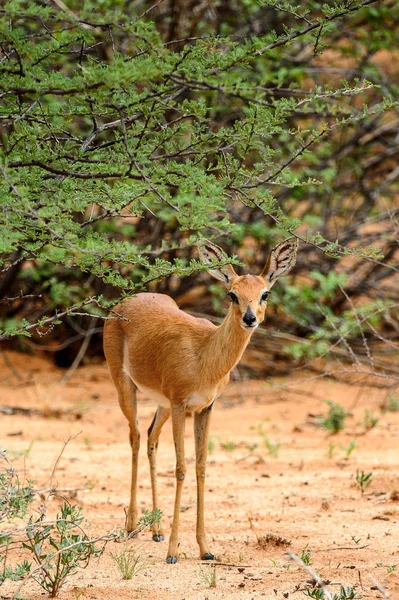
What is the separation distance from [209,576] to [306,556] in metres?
0.51

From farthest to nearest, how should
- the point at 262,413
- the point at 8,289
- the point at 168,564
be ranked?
1. the point at 8,289
2. the point at 262,413
3. the point at 168,564

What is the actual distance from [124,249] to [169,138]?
3.45 ft

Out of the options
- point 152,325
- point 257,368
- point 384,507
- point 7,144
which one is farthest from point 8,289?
point 7,144

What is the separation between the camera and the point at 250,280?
17.5 ft

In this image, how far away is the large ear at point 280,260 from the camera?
212 inches

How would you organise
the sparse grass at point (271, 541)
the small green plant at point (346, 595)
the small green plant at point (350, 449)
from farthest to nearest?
the small green plant at point (350, 449) < the sparse grass at point (271, 541) < the small green plant at point (346, 595)

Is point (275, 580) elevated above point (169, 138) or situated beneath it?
situated beneath

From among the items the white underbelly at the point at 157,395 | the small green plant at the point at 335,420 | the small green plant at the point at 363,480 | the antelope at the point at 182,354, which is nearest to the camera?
the antelope at the point at 182,354

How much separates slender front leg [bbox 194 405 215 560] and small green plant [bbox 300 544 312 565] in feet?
1.71

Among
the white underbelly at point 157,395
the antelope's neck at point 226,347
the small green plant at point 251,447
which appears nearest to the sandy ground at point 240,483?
the small green plant at point 251,447

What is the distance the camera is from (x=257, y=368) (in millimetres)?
11180

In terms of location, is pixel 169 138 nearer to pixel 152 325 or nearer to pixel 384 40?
pixel 152 325

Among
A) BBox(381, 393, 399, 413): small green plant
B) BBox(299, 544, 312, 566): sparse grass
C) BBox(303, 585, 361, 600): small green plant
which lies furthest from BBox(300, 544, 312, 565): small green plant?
BBox(381, 393, 399, 413): small green plant

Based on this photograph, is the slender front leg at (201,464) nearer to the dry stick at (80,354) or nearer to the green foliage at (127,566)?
the green foliage at (127,566)
